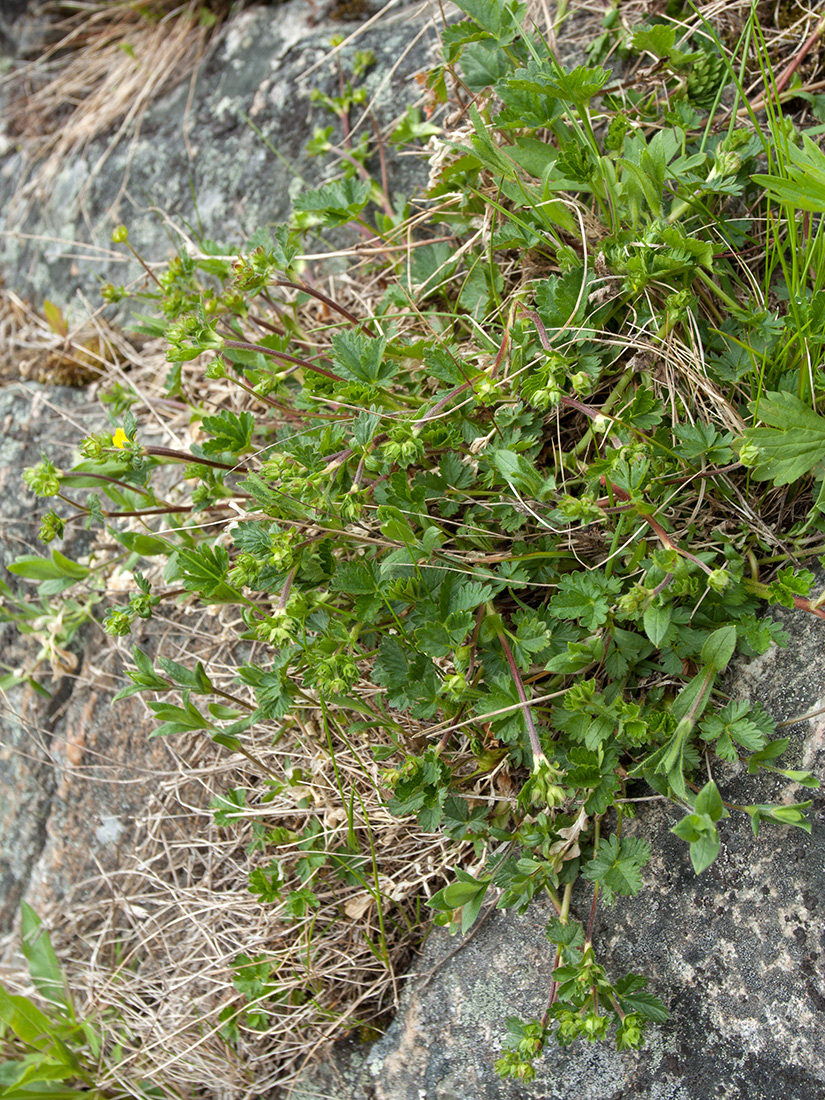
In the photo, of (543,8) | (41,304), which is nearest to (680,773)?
(543,8)

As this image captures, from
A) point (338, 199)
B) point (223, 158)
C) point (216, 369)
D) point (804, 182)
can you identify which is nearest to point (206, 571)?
point (216, 369)

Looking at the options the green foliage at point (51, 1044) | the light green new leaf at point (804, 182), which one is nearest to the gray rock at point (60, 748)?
the green foliage at point (51, 1044)

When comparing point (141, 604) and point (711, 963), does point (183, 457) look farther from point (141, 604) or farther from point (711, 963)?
point (711, 963)

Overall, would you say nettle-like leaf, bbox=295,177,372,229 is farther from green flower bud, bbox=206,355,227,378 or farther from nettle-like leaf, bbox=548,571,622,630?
nettle-like leaf, bbox=548,571,622,630

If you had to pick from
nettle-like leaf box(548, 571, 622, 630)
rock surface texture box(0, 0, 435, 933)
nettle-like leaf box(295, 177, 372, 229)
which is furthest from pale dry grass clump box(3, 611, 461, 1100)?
nettle-like leaf box(295, 177, 372, 229)

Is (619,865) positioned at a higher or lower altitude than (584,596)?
Result: lower

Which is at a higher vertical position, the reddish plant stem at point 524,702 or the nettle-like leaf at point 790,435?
the nettle-like leaf at point 790,435

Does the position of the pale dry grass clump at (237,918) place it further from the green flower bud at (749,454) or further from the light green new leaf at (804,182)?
the light green new leaf at (804,182)
